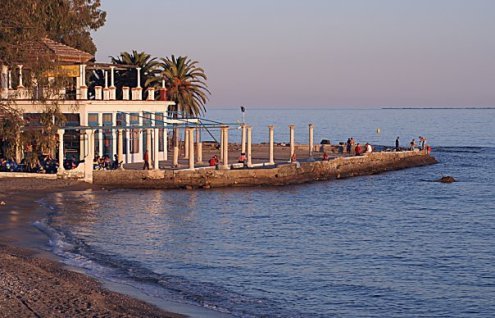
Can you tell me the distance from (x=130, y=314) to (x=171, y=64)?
5282 cm

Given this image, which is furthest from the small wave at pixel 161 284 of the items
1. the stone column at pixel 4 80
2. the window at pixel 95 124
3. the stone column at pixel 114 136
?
the stone column at pixel 114 136

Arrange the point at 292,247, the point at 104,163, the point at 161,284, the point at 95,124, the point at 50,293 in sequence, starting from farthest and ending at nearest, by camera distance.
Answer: the point at 95,124
the point at 104,163
the point at 292,247
the point at 161,284
the point at 50,293

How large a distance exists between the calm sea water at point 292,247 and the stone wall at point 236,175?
1181 mm

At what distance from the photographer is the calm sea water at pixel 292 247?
21953 mm

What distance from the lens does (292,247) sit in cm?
3064

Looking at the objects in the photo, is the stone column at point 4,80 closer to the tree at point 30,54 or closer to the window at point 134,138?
the tree at point 30,54

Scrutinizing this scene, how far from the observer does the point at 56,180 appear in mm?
45281

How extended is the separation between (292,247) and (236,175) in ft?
69.7

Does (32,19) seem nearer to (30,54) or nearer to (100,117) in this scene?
(30,54)

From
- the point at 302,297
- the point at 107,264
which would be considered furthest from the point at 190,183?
the point at 302,297

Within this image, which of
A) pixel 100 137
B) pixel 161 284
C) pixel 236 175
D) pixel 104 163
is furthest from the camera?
pixel 236 175

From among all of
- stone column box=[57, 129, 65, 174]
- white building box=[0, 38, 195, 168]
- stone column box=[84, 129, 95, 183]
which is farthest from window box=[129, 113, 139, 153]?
stone column box=[57, 129, 65, 174]

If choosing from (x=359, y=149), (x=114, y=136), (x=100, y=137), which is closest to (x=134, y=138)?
(x=114, y=136)

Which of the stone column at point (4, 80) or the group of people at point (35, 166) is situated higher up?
the stone column at point (4, 80)
